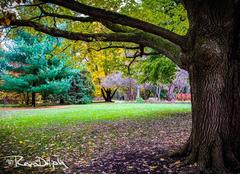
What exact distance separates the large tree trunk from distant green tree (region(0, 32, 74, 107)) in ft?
89.8

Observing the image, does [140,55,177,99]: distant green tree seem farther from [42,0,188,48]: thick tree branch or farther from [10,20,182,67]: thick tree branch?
[42,0,188,48]: thick tree branch

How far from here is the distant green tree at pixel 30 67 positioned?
105ft

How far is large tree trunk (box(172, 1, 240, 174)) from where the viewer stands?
5.77 meters

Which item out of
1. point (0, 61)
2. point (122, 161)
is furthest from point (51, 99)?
point (122, 161)

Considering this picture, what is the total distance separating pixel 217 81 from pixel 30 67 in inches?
1158

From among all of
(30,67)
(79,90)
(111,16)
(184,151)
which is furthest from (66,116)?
(79,90)

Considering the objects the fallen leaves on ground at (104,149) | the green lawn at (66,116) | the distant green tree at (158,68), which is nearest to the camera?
the fallen leaves on ground at (104,149)

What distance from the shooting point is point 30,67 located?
32625 mm

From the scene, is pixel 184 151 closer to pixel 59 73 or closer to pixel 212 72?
pixel 212 72

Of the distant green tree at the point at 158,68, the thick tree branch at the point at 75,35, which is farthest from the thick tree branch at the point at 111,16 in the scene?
the distant green tree at the point at 158,68

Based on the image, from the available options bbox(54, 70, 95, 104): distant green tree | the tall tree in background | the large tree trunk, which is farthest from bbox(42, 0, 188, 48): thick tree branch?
bbox(54, 70, 95, 104): distant green tree

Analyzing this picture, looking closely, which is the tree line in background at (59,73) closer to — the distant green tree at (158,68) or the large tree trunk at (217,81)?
the distant green tree at (158,68)

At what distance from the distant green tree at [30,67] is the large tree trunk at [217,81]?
27360 mm

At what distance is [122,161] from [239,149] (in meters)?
2.50
